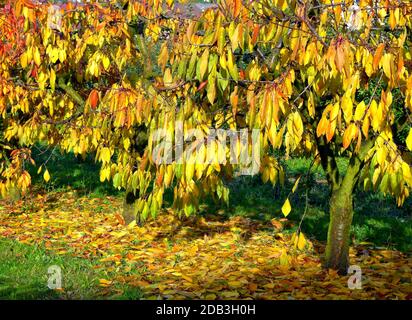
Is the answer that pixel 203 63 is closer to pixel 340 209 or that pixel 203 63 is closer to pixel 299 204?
pixel 340 209

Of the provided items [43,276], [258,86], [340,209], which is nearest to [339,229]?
[340,209]

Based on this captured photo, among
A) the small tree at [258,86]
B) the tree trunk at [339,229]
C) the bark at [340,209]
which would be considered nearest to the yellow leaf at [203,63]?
the small tree at [258,86]

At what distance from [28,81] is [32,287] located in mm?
3411

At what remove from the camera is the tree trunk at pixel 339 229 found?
6117 mm

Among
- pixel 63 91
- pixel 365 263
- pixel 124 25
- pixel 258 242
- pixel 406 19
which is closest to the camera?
pixel 406 19

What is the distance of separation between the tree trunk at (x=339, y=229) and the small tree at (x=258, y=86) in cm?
1

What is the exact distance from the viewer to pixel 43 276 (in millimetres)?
6566

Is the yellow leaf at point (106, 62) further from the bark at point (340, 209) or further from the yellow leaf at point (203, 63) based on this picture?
the yellow leaf at point (203, 63)

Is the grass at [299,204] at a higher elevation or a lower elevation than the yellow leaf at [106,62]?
lower

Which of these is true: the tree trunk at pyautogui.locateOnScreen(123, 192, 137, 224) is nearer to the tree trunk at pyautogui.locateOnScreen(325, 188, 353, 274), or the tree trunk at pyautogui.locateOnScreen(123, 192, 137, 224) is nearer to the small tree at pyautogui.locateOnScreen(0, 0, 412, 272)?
the small tree at pyautogui.locateOnScreen(0, 0, 412, 272)

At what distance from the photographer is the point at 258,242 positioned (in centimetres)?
816

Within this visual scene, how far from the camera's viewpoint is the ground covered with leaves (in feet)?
19.3

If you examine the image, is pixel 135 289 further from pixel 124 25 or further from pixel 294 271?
pixel 124 25
